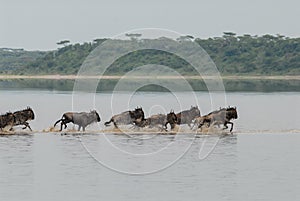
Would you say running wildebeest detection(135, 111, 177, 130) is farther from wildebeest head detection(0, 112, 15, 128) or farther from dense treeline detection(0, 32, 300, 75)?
dense treeline detection(0, 32, 300, 75)

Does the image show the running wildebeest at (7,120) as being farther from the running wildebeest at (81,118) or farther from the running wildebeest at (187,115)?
the running wildebeest at (187,115)

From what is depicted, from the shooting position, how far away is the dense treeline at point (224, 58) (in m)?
133

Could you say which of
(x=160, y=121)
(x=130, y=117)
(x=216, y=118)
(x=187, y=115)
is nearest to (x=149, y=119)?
(x=160, y=121)

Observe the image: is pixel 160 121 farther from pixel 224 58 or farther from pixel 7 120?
pixel 224 58

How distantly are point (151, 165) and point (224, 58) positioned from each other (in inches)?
4692

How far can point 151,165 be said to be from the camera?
30.6 m

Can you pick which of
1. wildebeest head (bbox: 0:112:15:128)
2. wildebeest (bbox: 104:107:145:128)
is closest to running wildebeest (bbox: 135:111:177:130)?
wildebeest (bbox: 104:107:145:128)

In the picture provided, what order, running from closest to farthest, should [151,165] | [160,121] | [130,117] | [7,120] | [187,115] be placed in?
[151,165]
[7,120]
[130,117]
[160,121]
[187,115]

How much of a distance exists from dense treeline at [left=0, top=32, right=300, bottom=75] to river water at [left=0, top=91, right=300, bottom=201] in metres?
87.0

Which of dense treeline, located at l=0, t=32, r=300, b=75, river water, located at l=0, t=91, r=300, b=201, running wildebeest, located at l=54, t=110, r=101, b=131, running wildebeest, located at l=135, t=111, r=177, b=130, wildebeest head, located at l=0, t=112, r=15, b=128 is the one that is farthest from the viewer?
dense treeline, located at l=0, t=32, r=300, b=75

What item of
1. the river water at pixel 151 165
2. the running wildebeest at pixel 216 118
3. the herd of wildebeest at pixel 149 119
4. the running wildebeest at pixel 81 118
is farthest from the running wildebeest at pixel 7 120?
the running wildebeest at pixel 216 118

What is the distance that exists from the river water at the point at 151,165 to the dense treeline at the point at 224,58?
285 feet

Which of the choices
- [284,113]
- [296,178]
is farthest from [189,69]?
[296,178]

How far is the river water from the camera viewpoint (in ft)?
84.0
